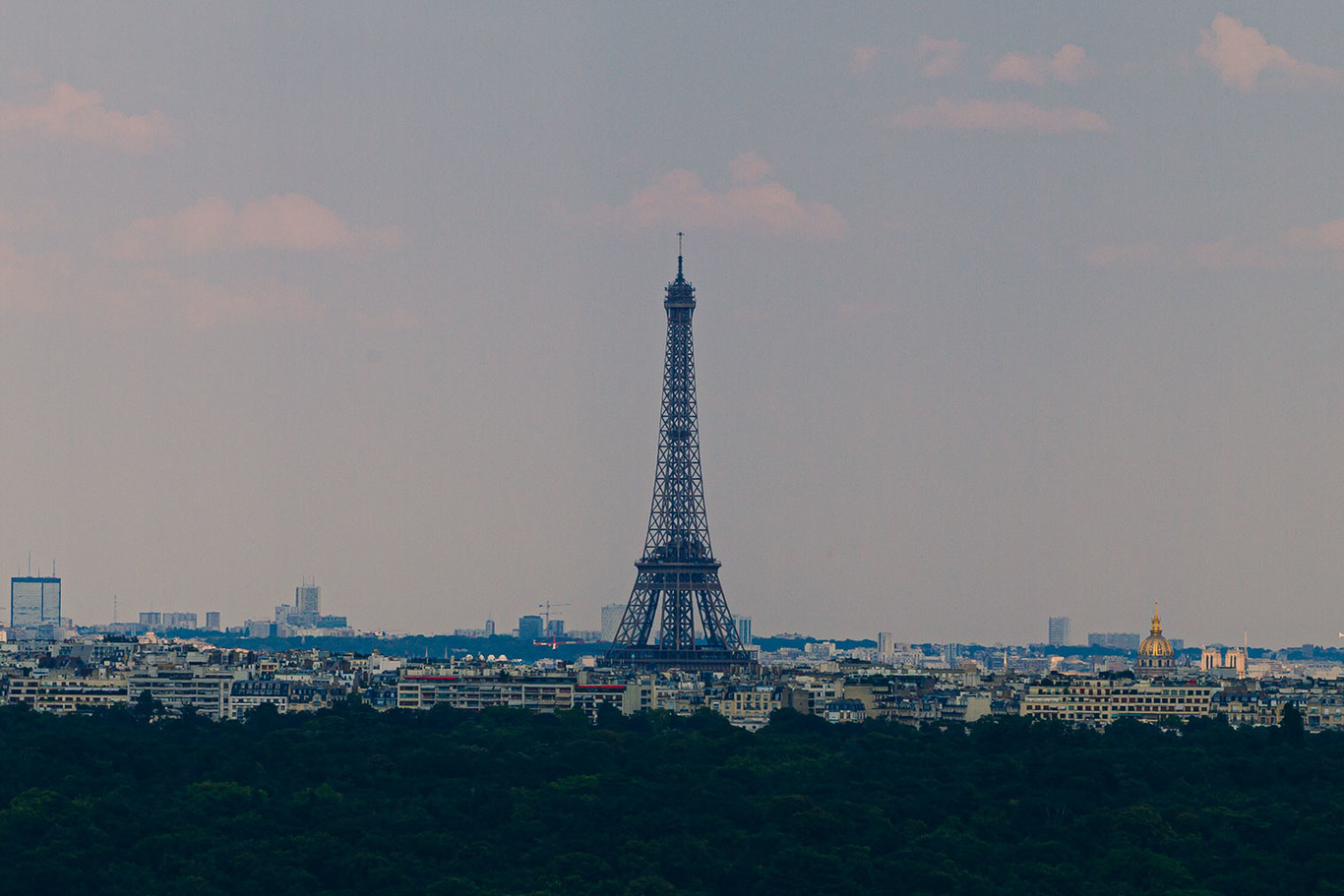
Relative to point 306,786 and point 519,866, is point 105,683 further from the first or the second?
point 519,866

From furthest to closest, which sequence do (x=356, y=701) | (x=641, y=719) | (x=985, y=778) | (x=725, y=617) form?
(x=725, y=617)
(x=356, y=701)
(x=641, y=719)
(x=985, y=778)

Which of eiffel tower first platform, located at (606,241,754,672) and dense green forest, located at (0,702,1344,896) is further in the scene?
eiffel tower first platform, located at (606,241,754,672)

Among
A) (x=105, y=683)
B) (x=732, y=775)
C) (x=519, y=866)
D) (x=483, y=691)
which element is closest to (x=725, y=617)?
(x=483, y=691)

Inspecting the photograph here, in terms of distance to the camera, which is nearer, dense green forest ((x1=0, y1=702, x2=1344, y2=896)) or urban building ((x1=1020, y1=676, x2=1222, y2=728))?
dense green forest ((x1=0, y1=702, x2=1344, y2=896))

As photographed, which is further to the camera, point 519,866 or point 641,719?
point 641,719

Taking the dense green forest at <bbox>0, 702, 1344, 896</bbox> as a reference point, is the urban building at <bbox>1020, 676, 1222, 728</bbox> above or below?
above

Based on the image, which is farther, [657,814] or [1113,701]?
[1113,701]

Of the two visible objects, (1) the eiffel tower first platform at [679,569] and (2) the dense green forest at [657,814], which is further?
(1) the eiffel tower first platform at [679,569]

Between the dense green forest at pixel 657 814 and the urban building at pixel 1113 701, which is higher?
the urban building at pixel 1113 701
